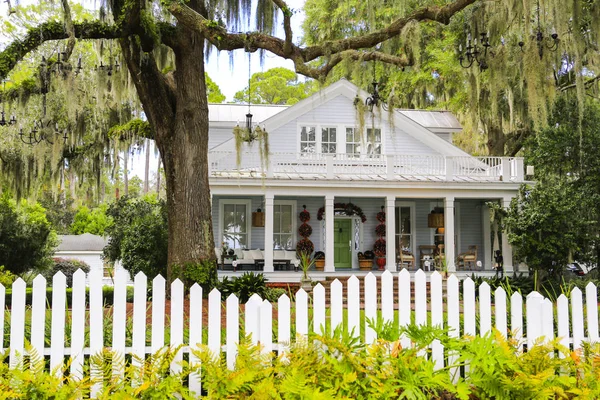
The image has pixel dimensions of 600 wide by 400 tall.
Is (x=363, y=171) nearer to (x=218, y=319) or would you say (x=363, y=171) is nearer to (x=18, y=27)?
(x=218, y=319)

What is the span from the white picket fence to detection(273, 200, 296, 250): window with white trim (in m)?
14.0

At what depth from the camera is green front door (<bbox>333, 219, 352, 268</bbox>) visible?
62.1 ft

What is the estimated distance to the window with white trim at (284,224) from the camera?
18.7 m

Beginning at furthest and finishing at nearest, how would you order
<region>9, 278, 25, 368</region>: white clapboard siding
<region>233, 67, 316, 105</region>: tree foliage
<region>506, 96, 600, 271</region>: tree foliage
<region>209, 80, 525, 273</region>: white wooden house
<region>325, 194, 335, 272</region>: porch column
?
<region>233, 67, 316, 105</region>: tree foliage
<region>209, 80, 525, 273</region>: white wooden house
<region>325, 194, 335, 272</region>: porch column
<region>506, 96, 600, 271</region>: tree foliage
<region>9, 278, 25, 368</region>: white clapboard siding

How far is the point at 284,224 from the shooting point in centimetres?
1884

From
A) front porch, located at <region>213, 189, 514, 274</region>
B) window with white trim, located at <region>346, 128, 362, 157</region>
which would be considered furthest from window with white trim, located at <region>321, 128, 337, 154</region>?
front porch, located at <region>213, 189, 514, 274</region>

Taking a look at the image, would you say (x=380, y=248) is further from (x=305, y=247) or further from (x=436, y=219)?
(x=305, y=247)

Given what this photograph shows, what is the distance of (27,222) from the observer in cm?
1761

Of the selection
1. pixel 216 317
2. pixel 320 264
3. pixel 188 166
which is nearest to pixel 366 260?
pixel 320 264

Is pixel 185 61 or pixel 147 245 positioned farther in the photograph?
pixel 147 245

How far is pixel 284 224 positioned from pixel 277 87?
1941 centimetres

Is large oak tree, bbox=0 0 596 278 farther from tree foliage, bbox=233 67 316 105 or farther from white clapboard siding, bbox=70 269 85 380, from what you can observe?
tree foliage, bbox=233 67 316 105

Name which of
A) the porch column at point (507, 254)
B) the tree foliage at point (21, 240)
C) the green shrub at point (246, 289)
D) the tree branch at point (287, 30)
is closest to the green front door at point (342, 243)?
the porch column at point (507, 254)

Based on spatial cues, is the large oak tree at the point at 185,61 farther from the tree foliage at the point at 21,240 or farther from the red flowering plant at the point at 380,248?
the tree foliage at the point at 21,240
